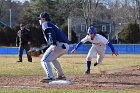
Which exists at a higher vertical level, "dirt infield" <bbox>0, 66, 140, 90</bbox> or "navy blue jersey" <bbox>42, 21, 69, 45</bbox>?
"navy blue jersey" <bbox>42, 21, 69, 45</bbox>

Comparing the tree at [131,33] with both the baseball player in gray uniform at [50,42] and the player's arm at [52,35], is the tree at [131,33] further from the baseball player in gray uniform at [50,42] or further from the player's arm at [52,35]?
the player's arm at [52,35]

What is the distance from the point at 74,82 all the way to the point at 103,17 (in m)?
76.7

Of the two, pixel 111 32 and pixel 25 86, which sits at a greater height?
pixel 25 86

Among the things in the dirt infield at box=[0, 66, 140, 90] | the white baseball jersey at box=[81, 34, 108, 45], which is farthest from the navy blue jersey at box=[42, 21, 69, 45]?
the white baseball jersey at box=[81, 34, 108, 45]

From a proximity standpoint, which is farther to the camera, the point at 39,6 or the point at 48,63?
the point at 39,6

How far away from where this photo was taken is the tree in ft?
192

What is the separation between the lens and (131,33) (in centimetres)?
5859

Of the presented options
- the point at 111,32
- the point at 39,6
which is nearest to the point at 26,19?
the point at 39,6

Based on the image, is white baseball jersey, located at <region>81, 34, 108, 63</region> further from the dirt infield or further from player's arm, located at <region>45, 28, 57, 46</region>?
player's arm, located at <region>45, 28, 57, 46</region>

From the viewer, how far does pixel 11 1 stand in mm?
108250

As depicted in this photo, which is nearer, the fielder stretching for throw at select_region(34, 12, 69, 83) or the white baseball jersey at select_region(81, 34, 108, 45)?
the fielder stretching for throw at select_region(34, 12, 69, 83)

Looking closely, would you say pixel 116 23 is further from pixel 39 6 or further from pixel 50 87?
pixel 50 87

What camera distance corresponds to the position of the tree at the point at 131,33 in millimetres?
58406

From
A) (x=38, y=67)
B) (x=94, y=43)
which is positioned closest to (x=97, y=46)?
(x=94, y=43)
